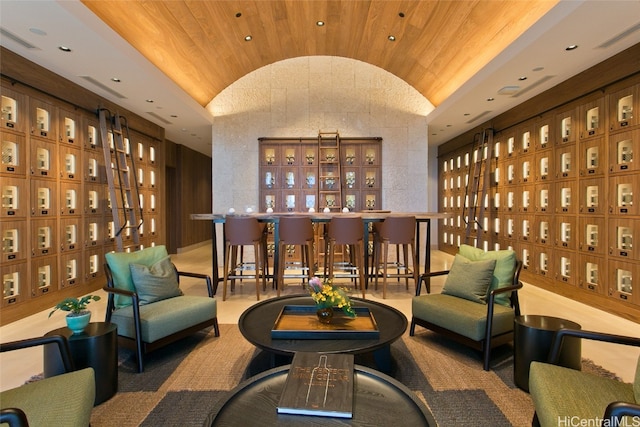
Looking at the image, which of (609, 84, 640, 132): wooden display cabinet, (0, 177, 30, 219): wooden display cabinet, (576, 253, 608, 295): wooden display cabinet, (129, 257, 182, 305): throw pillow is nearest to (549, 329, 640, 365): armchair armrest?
(129, 257, 182, 305): throw pillow

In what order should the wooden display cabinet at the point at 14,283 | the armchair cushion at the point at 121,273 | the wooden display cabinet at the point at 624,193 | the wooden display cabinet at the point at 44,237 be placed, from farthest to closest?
the wooden display cabinet at the point at 44,237 < the wooden display cabinet at the point at 624,193 < the wooden display cabinet at the point at 14,283 < the armchair cushion at the point at 121,273

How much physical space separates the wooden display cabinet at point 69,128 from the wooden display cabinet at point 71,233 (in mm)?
1038

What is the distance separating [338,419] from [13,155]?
14.3 ft

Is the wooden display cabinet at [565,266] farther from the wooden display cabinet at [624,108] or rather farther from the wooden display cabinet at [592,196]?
the wooden display cabinet at [624,108]

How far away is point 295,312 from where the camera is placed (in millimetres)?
2678

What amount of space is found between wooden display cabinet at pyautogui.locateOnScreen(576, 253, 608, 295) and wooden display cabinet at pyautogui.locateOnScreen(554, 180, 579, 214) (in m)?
0.65

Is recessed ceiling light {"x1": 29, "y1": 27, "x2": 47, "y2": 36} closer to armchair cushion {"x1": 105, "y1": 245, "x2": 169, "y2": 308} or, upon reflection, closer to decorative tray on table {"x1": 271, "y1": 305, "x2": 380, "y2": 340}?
armchair cushion {"x1": 105, "y1": 245, "x2": 169, "y2": 308}

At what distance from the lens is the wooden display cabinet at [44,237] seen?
3.92 meters

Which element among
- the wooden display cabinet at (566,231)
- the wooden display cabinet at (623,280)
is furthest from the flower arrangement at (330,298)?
the wooden display cabinet at (566,231)

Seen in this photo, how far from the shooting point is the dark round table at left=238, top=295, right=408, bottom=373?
2.07 m

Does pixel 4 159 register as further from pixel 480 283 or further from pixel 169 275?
pixel 480 283

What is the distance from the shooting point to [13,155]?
368 centimetres

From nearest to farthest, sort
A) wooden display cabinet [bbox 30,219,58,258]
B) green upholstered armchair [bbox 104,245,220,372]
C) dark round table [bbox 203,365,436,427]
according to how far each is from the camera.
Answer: dark round table [bbox 203,365,436,427] < green upholstered armchair [bbox 104,245,220,372] < wooden display cabinet [bbox 30,219,58,258]

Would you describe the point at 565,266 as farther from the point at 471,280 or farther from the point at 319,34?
the point at 319,34
